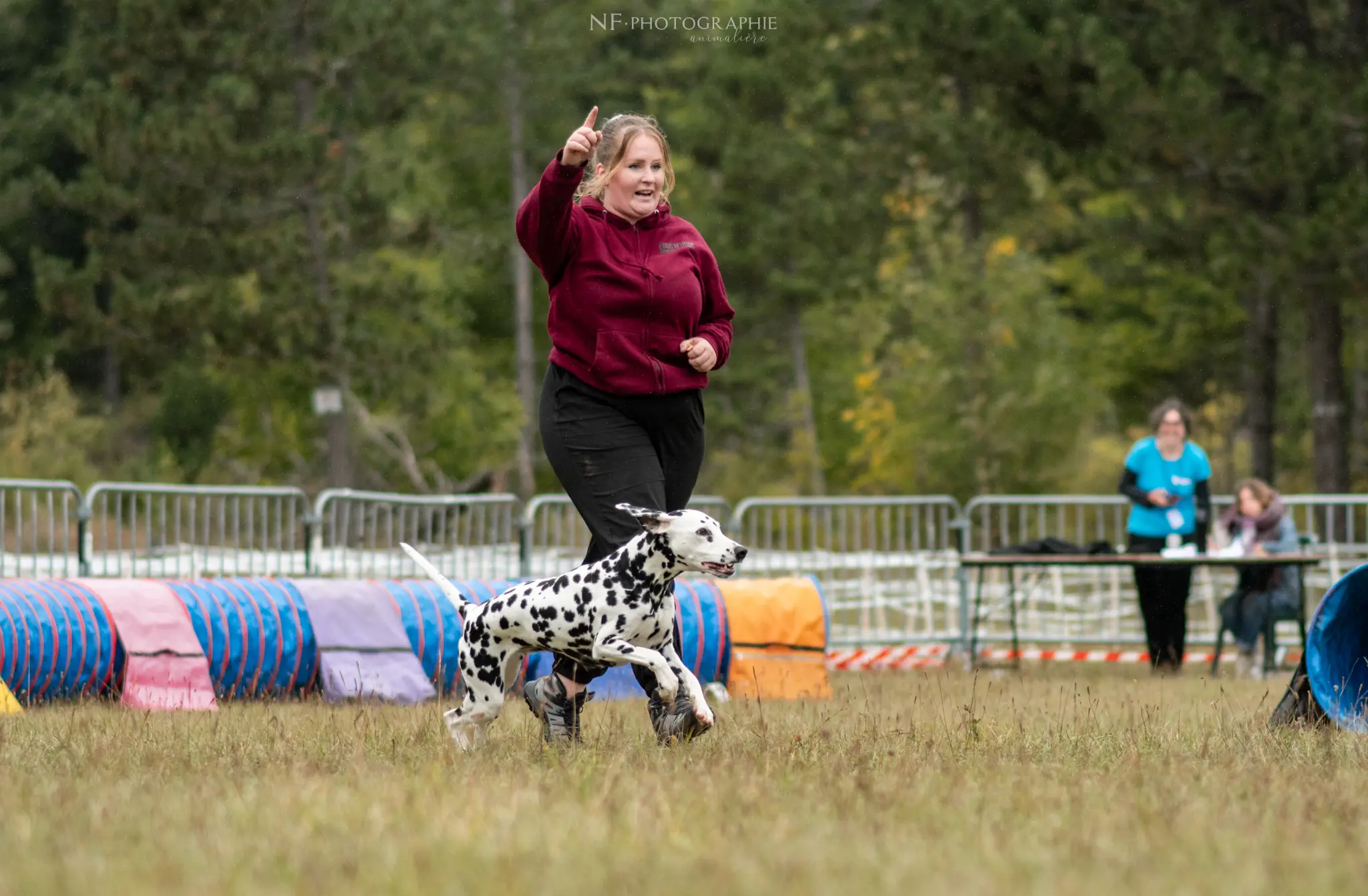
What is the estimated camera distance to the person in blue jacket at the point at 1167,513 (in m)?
12.9

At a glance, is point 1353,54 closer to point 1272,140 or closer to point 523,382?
point 1272,140

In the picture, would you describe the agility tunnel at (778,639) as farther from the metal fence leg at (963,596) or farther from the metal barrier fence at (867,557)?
the metal barrier fence at (867,557)

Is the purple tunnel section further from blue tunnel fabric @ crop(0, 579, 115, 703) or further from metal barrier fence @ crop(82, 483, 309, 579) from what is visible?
metal barrier fence @ crop(82, 483, 309, 579)

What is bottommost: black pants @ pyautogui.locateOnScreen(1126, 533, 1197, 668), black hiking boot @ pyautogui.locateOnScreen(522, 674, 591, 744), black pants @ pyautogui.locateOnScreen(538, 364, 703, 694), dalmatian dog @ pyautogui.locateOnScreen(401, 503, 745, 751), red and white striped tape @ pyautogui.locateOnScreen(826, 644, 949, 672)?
red and white striped tape @ pyautogui.locateOnScreen(826, 644, 949, 672)

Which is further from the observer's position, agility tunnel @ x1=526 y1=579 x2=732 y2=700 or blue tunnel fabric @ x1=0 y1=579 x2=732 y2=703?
agility tunnel @ x1=526 y1=579 x2=732 y2=700

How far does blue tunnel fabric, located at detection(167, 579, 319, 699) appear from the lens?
370 inches

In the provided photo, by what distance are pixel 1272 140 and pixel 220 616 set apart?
49.4 feet

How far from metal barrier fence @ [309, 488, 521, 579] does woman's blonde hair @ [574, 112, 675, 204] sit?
28.4 feet

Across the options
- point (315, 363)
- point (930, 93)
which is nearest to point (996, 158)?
point (930, 93)

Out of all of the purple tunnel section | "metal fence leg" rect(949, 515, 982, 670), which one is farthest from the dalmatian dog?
"metal fence leg" rect(949, 515, 982, 670)

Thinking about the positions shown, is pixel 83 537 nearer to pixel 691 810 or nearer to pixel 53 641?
pixel 53 641

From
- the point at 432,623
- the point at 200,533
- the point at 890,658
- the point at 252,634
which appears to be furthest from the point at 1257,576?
the point at 200,533

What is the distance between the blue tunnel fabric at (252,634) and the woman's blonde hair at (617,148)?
4.22 m

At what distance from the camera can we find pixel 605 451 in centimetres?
585
